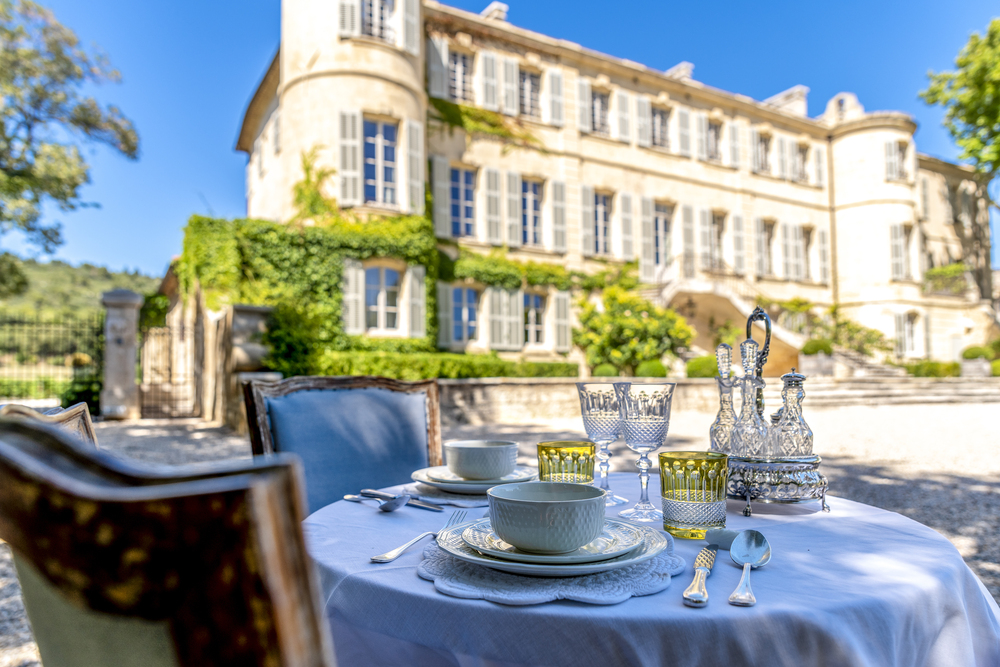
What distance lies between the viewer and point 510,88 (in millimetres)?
14547

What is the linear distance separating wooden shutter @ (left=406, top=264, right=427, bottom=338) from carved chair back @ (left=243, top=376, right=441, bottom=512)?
9888 mm

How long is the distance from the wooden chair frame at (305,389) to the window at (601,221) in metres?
13.8

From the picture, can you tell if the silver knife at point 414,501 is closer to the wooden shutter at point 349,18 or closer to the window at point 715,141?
the wooden shutter at point 349,18

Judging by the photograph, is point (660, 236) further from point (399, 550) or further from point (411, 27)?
point (399, 550)

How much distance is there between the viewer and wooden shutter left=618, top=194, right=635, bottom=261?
15875 mm

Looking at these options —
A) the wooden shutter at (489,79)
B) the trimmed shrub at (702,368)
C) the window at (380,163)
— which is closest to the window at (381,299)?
the window at (380,163)

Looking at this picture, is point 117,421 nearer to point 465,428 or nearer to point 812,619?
point 465,428

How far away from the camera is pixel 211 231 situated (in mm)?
10680

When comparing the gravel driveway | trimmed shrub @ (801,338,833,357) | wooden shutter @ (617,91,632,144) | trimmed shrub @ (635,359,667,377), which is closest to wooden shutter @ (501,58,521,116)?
wooden shutter @ (617,91,632,144)

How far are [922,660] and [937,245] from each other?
26.7 metres

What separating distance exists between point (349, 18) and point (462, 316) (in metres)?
6.27

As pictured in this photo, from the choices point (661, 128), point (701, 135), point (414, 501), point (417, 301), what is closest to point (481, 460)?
point (414, 501)

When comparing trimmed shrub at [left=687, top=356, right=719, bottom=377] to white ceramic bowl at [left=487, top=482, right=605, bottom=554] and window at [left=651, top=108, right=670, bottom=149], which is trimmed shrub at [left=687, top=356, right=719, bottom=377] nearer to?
window at [left=651, top=108, right=670, bottom=149]

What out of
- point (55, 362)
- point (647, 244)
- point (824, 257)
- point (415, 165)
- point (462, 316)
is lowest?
point (55, 362)
